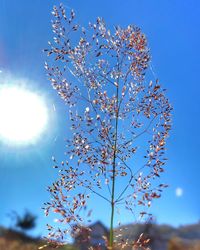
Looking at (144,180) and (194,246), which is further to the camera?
(194,246)

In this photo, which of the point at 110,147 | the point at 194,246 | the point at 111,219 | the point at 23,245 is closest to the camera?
the point at 111,219

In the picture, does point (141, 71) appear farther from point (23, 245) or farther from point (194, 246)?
point (194, 246)

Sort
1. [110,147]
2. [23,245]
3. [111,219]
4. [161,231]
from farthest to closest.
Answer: [161,231] < [23,245] < [110,147] < [111,219]

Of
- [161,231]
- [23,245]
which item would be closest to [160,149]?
[23,245]

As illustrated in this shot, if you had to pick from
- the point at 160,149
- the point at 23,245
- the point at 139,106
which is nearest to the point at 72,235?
the point at 160,149

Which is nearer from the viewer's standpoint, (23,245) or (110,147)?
(110,147)

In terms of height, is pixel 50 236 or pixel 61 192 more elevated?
Result: pixel 61 192

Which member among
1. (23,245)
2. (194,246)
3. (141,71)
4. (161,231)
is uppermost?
(161,231)

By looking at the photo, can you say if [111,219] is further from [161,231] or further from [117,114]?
[161,231]

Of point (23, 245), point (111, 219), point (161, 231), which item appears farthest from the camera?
point (161, 231)
